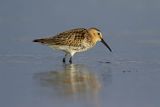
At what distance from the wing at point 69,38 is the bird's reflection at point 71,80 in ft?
4.50

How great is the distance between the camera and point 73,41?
1355 cm

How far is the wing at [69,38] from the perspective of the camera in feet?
43.7

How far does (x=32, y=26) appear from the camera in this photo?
53.7 ft

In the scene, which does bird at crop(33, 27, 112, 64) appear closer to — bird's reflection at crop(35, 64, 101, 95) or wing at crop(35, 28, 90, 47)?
wing at crop(35, 28, 90, 47)

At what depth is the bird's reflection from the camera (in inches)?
376

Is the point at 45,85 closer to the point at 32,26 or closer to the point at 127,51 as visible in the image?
the point at 127,51

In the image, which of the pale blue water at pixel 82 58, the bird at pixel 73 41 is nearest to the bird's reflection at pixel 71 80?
the pale blue water at pixel 82 58

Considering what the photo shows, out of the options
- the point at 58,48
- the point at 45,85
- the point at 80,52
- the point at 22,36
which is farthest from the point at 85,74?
the point at 22,36

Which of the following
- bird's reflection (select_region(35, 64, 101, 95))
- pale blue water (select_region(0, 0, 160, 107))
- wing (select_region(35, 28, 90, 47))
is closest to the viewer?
pale blue water (select_region(0, 0, 160, 107))

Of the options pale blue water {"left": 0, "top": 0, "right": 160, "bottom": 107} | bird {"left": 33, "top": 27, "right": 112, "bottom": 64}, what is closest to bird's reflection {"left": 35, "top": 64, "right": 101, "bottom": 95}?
pale blue water {"left": 0, "top": 0, "right": 160, "bottom": 107}

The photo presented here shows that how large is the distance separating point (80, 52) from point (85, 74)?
350 cm

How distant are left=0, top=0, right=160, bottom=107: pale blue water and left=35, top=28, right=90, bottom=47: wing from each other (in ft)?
1.03

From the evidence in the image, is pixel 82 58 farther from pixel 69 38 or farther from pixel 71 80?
pixel 71 80

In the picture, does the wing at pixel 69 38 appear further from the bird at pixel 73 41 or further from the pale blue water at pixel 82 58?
the pale blue water at pixel 82 58
